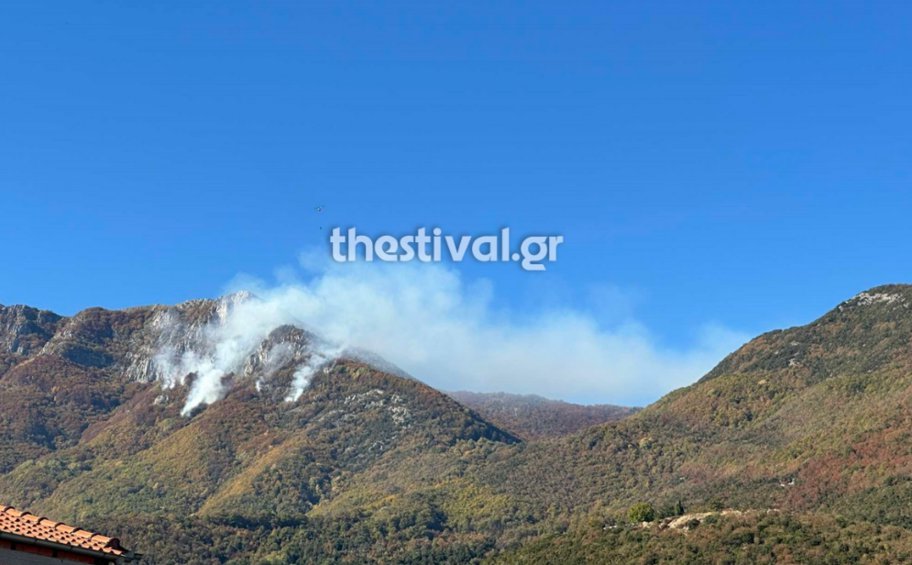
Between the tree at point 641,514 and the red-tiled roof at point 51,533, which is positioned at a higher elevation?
the tree at point 641,514

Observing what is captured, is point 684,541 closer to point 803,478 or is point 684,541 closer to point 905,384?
point 803,478

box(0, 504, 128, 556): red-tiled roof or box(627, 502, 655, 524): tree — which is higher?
box(627, 502, 655, 524): tree

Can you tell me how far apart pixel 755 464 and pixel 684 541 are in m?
76.0

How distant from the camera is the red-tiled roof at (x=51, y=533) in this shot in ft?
59.4

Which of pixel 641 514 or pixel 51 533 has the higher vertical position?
pixel 641 514

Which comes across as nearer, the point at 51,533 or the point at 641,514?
the point at 51,533

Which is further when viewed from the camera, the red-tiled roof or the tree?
the tree

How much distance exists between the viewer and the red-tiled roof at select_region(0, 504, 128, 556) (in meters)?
18.1

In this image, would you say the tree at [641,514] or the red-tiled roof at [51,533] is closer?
the red-tiled roof at [51,533]

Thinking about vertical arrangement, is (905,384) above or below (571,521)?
above

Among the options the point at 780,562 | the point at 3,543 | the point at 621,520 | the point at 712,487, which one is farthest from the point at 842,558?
the point at 3,543

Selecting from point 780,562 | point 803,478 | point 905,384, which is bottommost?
point 780,562

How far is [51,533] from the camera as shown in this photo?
Result: 1867 cm

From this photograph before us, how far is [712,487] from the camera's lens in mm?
170500
